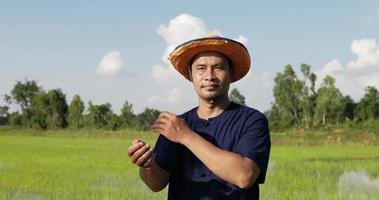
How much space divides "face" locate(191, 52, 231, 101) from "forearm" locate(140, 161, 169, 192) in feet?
0.84

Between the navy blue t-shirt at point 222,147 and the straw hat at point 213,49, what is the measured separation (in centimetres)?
15

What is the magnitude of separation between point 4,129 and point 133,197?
3892cm

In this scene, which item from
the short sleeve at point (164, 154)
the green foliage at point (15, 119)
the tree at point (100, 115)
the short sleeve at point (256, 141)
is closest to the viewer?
the short sleeve at point (256, 141)

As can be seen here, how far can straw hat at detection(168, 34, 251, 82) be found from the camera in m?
1.57

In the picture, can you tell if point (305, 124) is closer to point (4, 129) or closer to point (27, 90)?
point (4, 129)

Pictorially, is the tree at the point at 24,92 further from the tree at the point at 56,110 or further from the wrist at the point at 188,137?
the wrist at the point at 188,137

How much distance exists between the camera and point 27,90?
54281mm

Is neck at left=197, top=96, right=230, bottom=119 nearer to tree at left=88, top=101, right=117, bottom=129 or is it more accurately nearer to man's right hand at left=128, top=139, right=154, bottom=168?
man's right hand at left=128, top=139, right=154, bottom=168

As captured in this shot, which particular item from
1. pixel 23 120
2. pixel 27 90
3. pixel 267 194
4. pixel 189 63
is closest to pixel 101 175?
pixel 267 194

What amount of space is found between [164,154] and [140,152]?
0.74 ft


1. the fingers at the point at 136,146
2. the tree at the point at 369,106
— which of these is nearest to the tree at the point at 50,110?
the tree at the point at 369,106

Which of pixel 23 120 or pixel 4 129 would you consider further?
pixel 23 120

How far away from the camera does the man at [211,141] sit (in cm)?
140

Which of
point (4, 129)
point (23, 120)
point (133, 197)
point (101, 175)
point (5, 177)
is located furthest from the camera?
point (23, 120)
